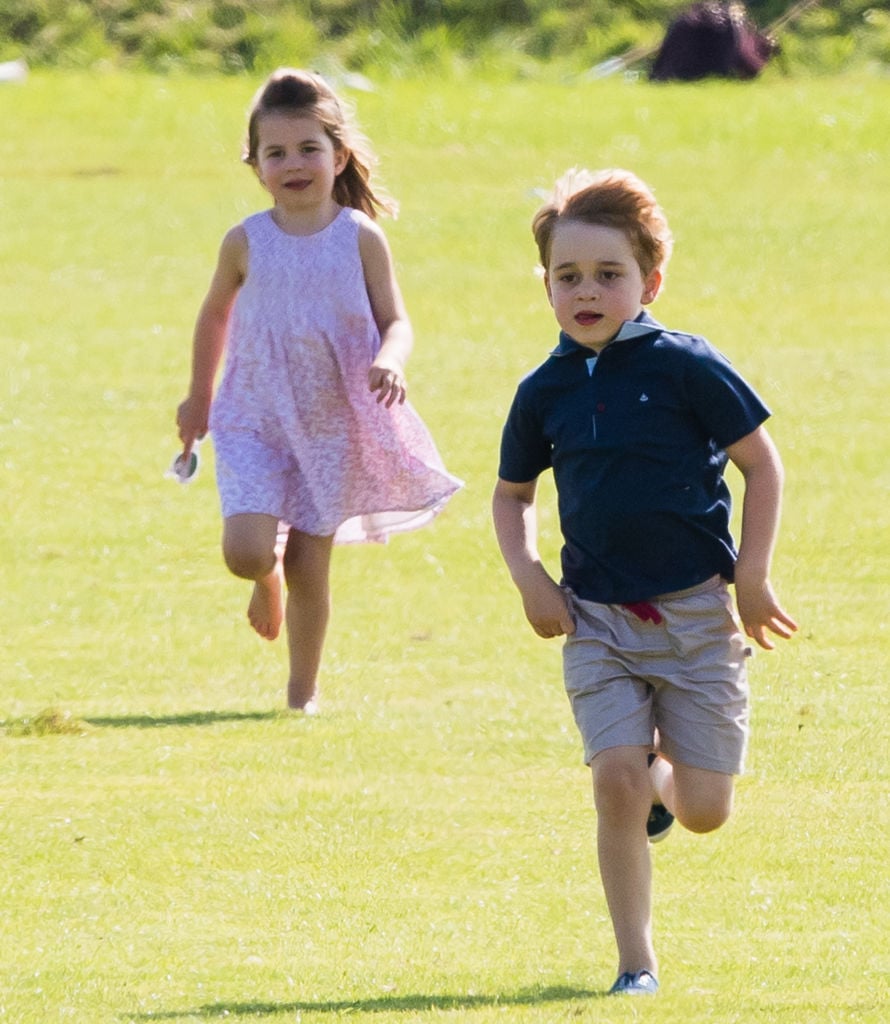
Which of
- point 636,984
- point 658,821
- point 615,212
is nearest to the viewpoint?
point 636,984

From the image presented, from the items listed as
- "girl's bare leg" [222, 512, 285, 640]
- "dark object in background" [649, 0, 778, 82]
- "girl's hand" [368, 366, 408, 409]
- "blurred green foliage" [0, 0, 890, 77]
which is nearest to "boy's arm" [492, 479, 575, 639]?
"girl's hand" [368, 366, 408, 409]

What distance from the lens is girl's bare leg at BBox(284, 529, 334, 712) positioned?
6.98 meters

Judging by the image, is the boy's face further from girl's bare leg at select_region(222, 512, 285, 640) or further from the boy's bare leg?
girl's bare leg at select_region(222, 512, 285, 640)

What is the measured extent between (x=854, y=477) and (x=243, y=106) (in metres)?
14.8

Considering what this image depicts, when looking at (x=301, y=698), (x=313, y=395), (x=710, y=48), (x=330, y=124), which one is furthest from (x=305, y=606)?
(x=710, y=48)

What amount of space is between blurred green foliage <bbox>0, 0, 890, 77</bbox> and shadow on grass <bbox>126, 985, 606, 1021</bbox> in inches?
917

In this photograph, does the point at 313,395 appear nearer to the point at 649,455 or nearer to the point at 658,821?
the point at 658,821

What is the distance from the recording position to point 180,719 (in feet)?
23.1

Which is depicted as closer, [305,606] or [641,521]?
[641,521]

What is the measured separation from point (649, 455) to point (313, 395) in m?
2.39

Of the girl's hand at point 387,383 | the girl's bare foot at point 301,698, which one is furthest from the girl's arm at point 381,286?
the girl's bare foot at point 301,698

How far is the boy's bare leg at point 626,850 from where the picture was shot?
4.50 meters

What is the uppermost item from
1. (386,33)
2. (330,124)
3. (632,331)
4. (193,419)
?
(330,124)

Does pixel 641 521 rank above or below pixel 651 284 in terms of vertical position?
below
